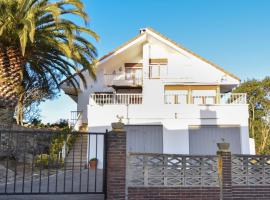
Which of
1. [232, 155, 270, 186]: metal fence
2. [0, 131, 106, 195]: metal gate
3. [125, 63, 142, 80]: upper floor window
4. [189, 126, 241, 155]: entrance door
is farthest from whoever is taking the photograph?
[125, 63, 142, 80]: upper floor window

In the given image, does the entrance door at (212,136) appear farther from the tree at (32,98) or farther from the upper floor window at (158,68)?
the tree at (32,98)

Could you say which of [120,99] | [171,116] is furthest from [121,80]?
[171,116]

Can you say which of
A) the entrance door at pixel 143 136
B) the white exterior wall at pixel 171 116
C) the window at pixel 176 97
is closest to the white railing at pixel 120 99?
the white exterior wall at pixel 171 116

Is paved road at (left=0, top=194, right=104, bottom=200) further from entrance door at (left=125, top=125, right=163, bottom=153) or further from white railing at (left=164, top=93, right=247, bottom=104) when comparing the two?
white railing at (left=164, top=93, right=247, bottom=104)

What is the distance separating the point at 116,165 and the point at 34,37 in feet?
29.4

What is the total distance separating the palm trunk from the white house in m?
5.35

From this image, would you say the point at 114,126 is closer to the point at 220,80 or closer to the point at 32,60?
the point at 32,60

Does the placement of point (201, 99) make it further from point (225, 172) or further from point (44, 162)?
point (225, 172)

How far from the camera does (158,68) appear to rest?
22844mm

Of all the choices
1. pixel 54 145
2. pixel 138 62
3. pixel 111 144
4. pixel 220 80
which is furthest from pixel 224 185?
pixel 138 62

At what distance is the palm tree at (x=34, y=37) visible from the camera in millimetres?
14312

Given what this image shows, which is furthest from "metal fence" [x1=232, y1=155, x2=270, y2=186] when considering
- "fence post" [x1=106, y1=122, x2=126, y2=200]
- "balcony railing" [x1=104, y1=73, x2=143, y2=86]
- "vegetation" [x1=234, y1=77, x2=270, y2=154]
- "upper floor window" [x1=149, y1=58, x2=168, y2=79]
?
"vegetation" [x1=234, y1=77, x2=270, y2=154]

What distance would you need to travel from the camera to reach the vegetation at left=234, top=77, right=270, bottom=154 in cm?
2995

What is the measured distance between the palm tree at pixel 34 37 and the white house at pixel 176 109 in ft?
14.6
